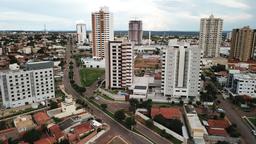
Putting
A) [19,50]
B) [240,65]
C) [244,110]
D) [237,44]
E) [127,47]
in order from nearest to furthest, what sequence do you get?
[244,110] → [127,47] → [240,65] → [237,44] → [19,50]

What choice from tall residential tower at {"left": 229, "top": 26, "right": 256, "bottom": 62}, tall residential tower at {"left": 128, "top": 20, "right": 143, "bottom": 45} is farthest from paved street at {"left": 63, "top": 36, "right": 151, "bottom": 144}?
tall residential tower at {"left": 128, "top": 20, "right": 143, "bottom": 45}

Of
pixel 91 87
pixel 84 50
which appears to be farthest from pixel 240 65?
pixel 84 50

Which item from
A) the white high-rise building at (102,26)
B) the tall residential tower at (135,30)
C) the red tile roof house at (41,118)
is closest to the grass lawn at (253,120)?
the red tile roof house at (41,118)

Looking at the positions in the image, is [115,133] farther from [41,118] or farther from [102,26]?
[102,26]

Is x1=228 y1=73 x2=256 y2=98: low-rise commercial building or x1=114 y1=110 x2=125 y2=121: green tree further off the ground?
x1=228 y1=73 x2=256 y2=98: low-rise commercial building

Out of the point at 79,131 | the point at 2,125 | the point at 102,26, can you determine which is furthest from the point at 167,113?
the point at 102,26

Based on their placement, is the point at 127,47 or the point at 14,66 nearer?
the point at 14,66

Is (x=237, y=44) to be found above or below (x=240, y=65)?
above

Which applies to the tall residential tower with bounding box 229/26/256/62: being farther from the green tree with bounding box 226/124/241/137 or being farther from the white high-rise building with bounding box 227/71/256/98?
the green tree with bounding box 226/124/241/137

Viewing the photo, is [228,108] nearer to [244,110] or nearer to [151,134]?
[244,110]
